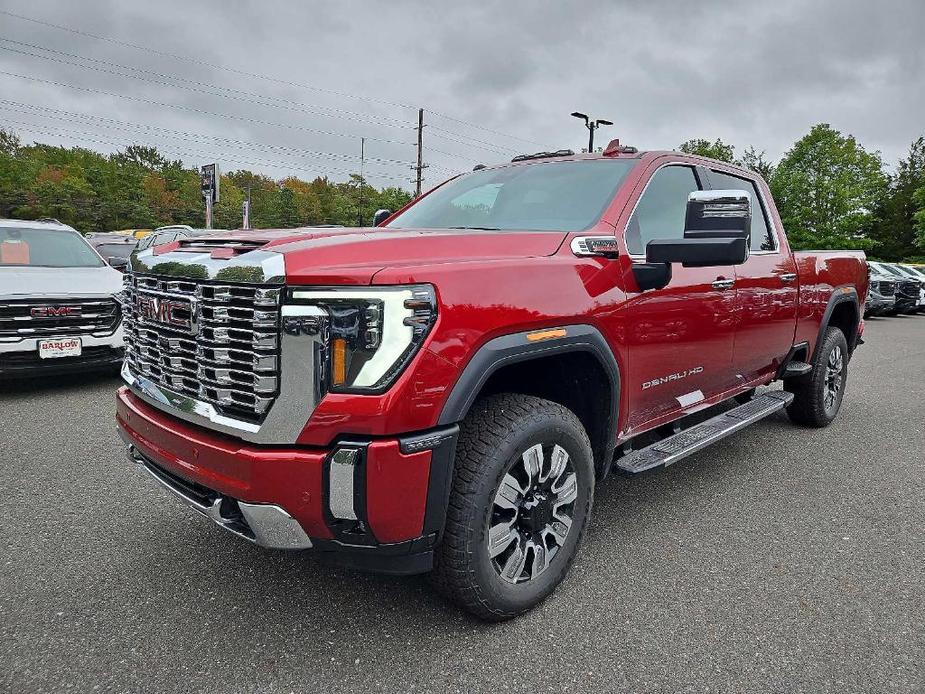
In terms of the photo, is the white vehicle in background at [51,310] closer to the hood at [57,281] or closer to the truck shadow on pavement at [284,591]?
the hood at [57,281]

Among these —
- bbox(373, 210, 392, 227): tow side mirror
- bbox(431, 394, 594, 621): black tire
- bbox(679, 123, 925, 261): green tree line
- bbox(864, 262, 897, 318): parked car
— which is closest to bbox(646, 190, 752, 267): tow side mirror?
bbox(431, 394, 594, 621): black tire

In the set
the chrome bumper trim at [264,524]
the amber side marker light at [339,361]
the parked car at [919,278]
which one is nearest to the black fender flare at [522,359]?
the amber side marker light at [339,361]

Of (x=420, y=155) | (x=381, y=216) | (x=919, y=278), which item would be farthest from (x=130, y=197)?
(x=381, y=216)

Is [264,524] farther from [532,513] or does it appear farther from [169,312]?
[532,513]

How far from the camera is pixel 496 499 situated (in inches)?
91.2

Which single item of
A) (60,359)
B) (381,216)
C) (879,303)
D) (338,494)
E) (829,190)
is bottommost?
(60,359)

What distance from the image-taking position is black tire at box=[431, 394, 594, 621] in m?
2.18

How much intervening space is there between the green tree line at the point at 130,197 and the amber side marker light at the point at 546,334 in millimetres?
54172

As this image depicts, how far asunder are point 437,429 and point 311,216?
81.4 meters

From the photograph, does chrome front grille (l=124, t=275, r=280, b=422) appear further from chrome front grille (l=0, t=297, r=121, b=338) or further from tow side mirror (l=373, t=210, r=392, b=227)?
chrome front grille (l=0, t=297, r=121, b=338)

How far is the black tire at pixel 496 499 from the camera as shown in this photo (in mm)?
2182

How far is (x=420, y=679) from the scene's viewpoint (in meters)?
2.12

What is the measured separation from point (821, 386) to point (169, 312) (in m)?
Answer: 4.78

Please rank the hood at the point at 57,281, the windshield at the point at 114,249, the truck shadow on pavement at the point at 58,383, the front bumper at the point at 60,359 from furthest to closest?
the windshield at the point at 114,249 → the truck shadow on pavement at the point at 58,383 → the hood at the point at 57,281 → the front bumper at the point at 60,359
